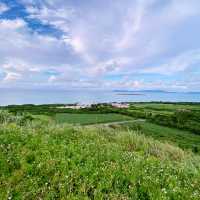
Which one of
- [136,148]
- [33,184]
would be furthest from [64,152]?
[136,148]

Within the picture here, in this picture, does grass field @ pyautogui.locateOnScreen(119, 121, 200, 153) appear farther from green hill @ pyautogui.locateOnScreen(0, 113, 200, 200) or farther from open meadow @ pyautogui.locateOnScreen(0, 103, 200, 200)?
green hill @ pyautogui.locateOnScreen(0, 113, 200, 200)

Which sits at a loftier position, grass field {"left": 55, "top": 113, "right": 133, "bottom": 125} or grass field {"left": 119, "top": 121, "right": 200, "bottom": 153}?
grass field {"left": 55, "top": 113, "right": 133, "bottom": 125}

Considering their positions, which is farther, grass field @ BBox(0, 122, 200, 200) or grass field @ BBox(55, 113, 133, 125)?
grass field @ BBox(55, 113, 133, 125)

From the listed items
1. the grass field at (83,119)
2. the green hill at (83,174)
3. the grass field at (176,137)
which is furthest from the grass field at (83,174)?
the grass field at (83,119)

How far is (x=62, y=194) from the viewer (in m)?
6.99

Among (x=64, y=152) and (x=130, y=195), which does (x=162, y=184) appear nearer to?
(x=130, y=195)

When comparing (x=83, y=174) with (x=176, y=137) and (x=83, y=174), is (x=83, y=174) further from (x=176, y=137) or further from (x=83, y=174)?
(x=176, y=137)

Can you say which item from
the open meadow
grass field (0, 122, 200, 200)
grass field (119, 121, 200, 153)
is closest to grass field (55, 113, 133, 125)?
grass field (119, 121, 200, 153)

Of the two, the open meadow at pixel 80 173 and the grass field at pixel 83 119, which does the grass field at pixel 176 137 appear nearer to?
the grass field at pixel 83 119

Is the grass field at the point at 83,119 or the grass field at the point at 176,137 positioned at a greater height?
the grass field at the point at 83,119

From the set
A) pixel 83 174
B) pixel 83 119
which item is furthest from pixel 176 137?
pixel 83 174

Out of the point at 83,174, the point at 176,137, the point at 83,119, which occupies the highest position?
the point at 83,174

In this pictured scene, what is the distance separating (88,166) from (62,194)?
1344 mm

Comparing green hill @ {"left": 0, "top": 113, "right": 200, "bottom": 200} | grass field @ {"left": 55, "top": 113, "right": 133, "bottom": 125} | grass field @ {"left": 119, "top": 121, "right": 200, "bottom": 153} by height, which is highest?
green hill @ {"left": 0, "top": 113, "right": 200, "bottom": 200}
